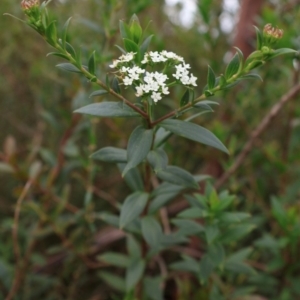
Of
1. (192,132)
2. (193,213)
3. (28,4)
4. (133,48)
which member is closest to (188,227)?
(193,213)

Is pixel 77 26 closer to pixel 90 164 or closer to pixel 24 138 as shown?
pixel 24 138

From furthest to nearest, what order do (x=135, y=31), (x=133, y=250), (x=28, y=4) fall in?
(x=133, y=250) → (x=135, y=31) → (x=28, y=4)

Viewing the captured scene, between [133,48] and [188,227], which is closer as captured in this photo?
[133,48]

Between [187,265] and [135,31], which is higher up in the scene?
[135,31]

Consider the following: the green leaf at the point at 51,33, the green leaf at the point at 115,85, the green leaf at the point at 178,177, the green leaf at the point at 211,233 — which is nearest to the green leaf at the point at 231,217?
the green leaf at the point at 211,233

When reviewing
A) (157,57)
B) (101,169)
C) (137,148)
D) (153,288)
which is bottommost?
(153,288)

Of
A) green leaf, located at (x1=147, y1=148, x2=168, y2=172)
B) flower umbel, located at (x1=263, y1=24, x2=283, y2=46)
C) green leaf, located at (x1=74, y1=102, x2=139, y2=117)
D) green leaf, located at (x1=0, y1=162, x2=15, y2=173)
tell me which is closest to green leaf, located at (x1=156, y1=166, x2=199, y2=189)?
green leaf, located at (x1=147, y1=148, x2=168, y2=172)

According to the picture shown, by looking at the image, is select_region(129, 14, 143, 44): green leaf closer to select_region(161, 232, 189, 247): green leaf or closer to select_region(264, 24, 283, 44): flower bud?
select_region(264, 24, 283, 44): flower bud

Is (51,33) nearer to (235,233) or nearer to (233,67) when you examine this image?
(233,67)
